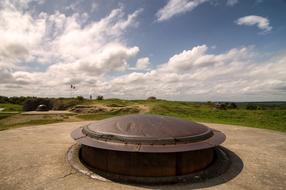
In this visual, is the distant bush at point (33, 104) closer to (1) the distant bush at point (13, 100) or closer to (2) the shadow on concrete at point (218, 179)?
(1) the distant bush at point (13, 100)

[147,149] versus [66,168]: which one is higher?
[147,149]

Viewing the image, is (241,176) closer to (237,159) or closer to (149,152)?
(237,159)

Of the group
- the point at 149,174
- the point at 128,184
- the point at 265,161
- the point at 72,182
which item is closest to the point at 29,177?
the point at 72,182

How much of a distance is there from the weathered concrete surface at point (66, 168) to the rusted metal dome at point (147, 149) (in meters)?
0.46

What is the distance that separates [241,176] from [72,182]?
11.8ft

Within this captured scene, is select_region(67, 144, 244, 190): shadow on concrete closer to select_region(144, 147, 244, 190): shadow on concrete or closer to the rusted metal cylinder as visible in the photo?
select_region(144, 147, 244, 190): shadow on concrete

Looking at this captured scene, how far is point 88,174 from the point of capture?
14.7 feet

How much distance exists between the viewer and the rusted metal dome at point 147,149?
4.38 metres

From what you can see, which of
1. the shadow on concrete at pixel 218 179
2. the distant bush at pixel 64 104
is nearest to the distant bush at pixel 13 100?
the distant bush at pixel 64 104

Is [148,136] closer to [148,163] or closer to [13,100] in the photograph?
[148,163]

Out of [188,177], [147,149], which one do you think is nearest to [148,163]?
[147,149]

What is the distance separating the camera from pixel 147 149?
13.8 ft

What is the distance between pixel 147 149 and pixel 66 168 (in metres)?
2.07

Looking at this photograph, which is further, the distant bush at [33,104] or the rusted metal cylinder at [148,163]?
the distant bush at [33,104]
